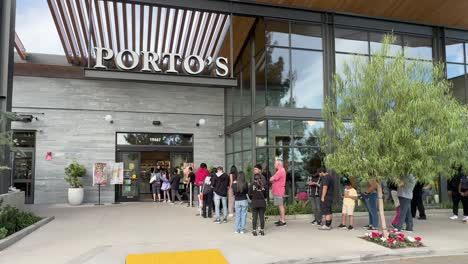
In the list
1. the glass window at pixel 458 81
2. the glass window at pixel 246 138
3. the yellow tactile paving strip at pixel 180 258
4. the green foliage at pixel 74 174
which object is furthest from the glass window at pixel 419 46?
the green foliage at pixel 74 174

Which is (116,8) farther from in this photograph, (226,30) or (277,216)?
(277,216)

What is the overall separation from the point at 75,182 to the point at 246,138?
24.1 ft

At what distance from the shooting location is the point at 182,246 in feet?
23.8

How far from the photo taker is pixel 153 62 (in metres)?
12.1

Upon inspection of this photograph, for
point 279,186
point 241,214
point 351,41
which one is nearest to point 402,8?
point 351,41

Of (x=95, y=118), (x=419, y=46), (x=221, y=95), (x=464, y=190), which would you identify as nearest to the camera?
(x=464, y=190)

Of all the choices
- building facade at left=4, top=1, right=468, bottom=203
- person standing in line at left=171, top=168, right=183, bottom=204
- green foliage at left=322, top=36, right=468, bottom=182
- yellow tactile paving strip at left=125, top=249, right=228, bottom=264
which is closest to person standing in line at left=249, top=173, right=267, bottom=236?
green foliage at left=322, top=36, right=468, bottom=182

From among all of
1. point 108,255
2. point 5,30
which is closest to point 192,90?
point 5,30

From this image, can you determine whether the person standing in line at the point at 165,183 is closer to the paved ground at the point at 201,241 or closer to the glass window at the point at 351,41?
the paved ground at the point at 201,241

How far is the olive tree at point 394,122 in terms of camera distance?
735 centimetres

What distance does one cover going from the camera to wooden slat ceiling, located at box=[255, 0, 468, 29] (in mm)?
12898

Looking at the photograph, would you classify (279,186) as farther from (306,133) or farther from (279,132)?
(306,133)

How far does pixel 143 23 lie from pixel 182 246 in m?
9.67

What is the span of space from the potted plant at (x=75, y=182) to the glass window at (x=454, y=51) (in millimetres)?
15979
